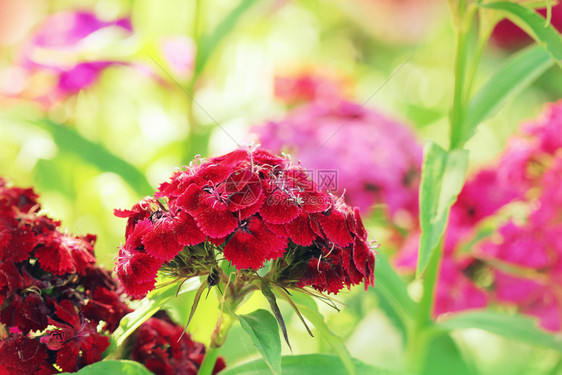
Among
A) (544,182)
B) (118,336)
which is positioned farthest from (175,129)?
(118,336)

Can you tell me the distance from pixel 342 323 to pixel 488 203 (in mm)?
464

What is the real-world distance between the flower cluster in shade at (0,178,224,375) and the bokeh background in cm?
10

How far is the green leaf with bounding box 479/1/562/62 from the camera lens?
2.71ft

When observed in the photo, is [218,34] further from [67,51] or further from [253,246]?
[253,246]

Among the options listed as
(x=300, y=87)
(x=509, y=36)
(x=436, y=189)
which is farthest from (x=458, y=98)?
(x=509, y=36)

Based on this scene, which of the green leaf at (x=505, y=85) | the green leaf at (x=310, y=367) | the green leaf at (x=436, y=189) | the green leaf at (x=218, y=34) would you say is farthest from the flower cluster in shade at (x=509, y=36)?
the green leaf at (x=310, y=367)

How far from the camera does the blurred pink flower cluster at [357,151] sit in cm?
133

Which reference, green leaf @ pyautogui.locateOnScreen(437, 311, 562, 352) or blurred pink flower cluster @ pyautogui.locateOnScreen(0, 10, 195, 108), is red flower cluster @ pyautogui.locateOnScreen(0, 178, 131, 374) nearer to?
green leaf @ pyautogui.locateOnScreen(437, 311, 562, 352)

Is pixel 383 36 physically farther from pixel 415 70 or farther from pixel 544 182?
pixel 544 182

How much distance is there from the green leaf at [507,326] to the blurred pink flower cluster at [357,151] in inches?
12.8

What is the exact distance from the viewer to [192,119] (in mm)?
1478

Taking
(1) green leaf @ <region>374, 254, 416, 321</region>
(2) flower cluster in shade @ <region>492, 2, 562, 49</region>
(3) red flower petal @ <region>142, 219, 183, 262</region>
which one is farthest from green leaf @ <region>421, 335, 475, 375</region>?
(2) flower cluster in shade @ <region>492, 2, 562, 49</region>

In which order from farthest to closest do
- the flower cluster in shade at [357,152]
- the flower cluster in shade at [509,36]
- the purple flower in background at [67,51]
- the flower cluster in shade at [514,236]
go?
the flower cluster in shade at [509,36] → the purple flower in background at [67,51] → the flower cluster in shade at [357,152] → the flower cluster in shade at [514,236]

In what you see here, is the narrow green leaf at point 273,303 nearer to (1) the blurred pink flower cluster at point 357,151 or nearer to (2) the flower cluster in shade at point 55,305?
(2) the flower cluster in shade at point 55,305
